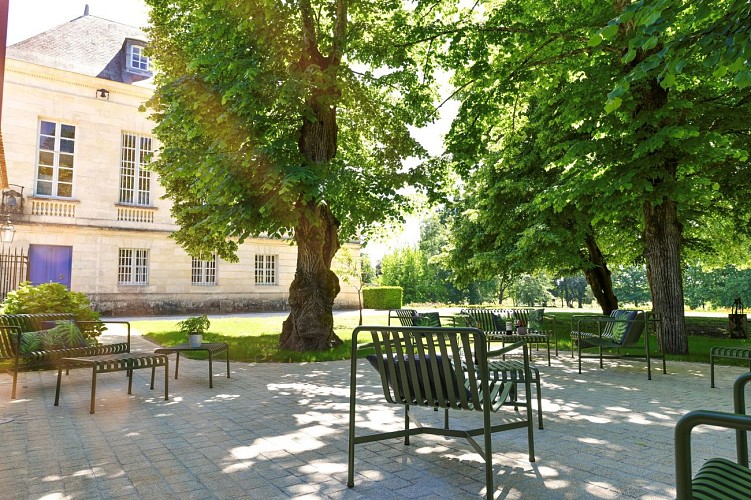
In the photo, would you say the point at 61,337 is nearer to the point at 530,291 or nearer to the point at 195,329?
the point at 195,329

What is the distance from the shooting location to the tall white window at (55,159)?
2245cm

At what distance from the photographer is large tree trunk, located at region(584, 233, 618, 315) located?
1875cm

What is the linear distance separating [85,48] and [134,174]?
7.13 m

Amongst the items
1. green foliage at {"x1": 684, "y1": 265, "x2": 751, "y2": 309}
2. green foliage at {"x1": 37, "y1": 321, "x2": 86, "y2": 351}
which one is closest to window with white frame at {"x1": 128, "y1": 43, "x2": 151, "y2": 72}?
green foliage at {"x1": 37, "y1": 321, "x2": 86, "y2": 351}

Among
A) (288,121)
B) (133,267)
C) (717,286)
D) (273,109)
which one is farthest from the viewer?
(717,286)

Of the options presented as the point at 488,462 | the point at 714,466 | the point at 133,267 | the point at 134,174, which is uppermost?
the point at 134,174

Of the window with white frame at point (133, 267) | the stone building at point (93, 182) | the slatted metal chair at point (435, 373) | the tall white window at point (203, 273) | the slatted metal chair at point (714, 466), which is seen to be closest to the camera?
the slatted metal chair at point (714, 466)

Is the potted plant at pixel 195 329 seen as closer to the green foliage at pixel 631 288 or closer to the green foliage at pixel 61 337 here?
the green foliage at pixel 61 337

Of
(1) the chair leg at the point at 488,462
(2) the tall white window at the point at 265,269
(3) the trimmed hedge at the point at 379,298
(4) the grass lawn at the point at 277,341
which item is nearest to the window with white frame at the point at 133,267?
(2) the tall white window at the point at 265,269

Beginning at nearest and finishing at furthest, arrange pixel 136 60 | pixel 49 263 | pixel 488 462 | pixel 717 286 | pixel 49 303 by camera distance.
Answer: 1. pixel 488 462
2. pixel 49 303
3. pixel 49 263
4. pixel 136 60
5. pixel 717 286

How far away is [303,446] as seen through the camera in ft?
14.4

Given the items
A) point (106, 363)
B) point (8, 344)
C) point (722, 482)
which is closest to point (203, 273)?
point (8, 344)

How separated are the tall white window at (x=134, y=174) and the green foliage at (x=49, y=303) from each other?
53.9 ft

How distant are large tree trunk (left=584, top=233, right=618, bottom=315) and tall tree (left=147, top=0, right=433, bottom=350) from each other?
9670 mm
